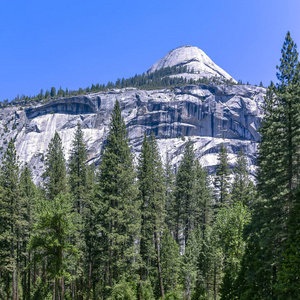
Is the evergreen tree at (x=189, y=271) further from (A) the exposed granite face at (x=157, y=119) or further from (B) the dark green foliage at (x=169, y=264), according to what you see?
(A) the exposed granite face at (x=157, y=119)

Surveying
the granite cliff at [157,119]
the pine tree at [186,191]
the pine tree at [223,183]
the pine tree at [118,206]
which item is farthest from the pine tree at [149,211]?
the granite cliff at [157,119]

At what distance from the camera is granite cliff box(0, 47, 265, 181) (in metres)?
147

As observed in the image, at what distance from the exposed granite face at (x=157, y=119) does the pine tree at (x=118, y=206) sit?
113 m

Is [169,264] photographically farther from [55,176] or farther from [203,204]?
[203,204]

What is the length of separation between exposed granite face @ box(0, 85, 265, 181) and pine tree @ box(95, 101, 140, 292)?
113 meters

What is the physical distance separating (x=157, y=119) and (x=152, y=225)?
132 m

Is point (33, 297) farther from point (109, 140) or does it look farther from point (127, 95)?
point (127, 95)

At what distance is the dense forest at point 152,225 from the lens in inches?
616

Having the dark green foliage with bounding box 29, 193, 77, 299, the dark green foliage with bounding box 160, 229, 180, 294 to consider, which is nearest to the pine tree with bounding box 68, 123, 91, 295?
the dark green foliage with bounding box 160, 229, 180, 294

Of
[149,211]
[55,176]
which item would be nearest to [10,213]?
[55,176]

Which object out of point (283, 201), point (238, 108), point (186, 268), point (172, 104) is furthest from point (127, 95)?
point (283, 201)

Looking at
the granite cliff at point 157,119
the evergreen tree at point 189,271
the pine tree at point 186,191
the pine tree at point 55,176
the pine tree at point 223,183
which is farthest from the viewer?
the granite cliff at point 157,119

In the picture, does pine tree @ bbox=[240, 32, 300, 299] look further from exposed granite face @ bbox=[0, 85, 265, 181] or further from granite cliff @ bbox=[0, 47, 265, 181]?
exposed granite face @ bbox=[0, 85, 265, 181]

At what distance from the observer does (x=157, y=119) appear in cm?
15662
